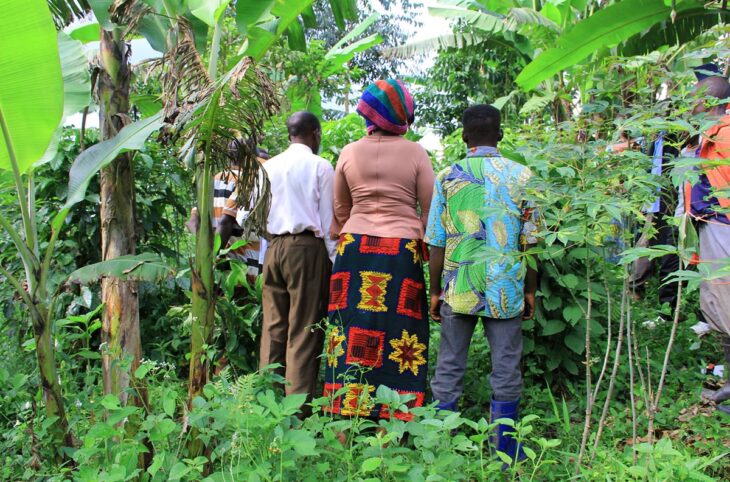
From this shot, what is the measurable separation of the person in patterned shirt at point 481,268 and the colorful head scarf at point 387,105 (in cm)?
36

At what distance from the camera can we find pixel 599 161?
2502mm

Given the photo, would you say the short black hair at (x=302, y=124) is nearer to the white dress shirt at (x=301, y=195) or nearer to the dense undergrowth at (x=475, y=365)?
the white dress shirt at (x=301, y=195)

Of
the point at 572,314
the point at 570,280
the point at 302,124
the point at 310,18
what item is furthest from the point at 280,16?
the point at 572,314

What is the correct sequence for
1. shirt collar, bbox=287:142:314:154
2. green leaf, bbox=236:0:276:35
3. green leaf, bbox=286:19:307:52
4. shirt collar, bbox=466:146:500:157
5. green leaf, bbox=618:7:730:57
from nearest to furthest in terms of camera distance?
shirt collar, bbox=466:146:500:157
green leaf, bbox=236:0:276:35
shirt collar, bbox=287:142:314:154
green leaf, bbox=618:7:730:57
green leaf, bbox=286:19:307:52

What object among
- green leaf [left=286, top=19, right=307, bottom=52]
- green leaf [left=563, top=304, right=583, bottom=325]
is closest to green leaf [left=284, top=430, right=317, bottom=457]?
green leaf [left=563, top=304, right=583, bottom=325]

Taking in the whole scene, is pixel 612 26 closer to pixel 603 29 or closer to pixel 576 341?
pixel 603 29

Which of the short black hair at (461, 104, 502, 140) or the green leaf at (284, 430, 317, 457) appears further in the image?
the short black hair at (461, 104, 502, 140)

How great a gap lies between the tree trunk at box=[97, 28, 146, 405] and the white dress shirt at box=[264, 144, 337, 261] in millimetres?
862

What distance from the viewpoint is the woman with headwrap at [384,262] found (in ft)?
11.5

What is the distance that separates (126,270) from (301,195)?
1170 millimetres

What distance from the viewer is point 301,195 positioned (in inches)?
150

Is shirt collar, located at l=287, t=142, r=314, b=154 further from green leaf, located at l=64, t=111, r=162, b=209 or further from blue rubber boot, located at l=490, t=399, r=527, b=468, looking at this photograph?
blue rubber boot, located at l=490, t=399, r=527, b=468

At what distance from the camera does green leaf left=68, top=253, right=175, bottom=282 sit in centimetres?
292

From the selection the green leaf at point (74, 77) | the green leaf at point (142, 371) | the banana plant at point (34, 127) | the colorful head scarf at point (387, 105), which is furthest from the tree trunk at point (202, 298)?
the colorful head scarf at point (387, 105)
